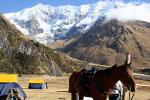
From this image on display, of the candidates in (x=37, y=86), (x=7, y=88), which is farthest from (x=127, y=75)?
(x=37, y=86)

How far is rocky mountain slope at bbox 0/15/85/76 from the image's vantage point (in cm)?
15062

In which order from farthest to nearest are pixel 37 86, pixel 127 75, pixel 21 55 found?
pixel 21 55 → pixel 37 86 → pixel 127 75

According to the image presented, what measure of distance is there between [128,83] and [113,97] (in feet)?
7.96

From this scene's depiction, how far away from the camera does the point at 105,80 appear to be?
16.9 metres

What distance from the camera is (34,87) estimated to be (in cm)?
8919

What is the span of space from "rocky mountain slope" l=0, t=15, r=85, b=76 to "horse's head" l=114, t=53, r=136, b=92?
12885 centimetres

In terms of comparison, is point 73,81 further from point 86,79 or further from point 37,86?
point 37,86

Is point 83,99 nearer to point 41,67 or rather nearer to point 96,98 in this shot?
point 96,98

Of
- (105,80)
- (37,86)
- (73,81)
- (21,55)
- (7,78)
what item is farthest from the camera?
(21,55)

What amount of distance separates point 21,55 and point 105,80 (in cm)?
14310

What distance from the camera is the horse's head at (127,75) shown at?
15.0 meters

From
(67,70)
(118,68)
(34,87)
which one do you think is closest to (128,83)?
(118,68)

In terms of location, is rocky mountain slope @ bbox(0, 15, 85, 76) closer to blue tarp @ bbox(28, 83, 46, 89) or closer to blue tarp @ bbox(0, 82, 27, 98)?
blue tarp @ bbox(28, 83, 46, 89)

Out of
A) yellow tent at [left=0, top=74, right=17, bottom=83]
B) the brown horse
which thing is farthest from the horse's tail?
yellow tent at [left=0, top=74, right=17, bottom=83]
